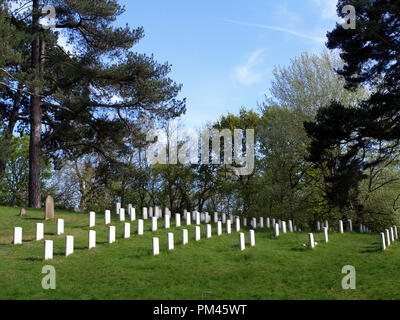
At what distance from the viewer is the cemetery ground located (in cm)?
768

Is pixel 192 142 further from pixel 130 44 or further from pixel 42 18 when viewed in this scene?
pixel 42 18

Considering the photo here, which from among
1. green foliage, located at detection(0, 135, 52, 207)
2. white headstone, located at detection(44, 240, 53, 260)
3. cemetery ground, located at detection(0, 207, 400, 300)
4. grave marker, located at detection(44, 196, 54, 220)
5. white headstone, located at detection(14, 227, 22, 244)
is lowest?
cemetery ground, located at detection(0, 207, 400, 300)

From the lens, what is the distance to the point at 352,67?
16422 millimetres

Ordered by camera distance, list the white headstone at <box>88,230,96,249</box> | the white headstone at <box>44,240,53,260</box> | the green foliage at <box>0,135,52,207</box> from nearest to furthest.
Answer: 1. the white headstone at <box>44,240,53,260</box>
2. the white headstone at <box>88,230,96,249</box>
3. the green foliage at <box>0,135,52,207</box>

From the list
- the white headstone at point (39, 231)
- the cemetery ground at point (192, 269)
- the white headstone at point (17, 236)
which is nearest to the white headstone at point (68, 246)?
the cemetery ground at point (192, 269)

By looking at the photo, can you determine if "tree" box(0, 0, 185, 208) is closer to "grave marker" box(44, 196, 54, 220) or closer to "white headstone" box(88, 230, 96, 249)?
"grave marker" box(44, 196, 54, 220)

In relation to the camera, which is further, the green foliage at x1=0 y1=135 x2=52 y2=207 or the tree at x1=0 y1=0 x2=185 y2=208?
the green foliage at x1=0 y1=135 x2=52 y2=207

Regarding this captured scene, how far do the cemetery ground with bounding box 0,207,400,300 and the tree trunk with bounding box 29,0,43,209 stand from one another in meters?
6.42

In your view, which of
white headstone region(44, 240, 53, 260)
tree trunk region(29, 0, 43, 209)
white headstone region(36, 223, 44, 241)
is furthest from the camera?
tree trunk region(29, 0, 43, 209)

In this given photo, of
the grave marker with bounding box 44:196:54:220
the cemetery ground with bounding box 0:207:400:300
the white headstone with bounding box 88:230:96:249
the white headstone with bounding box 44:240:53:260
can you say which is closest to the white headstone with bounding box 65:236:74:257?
the cemetery ground with bounding box 0:207:400:300

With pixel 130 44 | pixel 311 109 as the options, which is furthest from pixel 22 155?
pixel 311 109

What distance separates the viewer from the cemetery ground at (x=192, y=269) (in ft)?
25.2

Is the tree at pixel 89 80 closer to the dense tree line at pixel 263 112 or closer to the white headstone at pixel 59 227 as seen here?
the dense tree line at pixel 263 112
